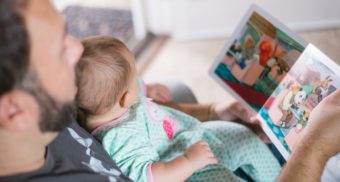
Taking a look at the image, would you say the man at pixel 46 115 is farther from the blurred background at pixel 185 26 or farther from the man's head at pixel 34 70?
the blurred background at pixel 185 26

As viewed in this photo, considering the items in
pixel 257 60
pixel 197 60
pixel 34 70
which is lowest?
pixel 197 60

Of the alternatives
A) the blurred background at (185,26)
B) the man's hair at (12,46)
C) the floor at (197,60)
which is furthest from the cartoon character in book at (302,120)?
the blurred background at (185,26)

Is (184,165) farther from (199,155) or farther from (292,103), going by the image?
(292,103)

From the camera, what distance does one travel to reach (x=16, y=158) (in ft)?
2.43

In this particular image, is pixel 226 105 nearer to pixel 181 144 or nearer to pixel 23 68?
pixel 181 144

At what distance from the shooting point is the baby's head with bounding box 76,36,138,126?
3.10ft

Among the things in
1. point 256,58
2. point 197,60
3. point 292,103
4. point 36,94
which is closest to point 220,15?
point 197,60

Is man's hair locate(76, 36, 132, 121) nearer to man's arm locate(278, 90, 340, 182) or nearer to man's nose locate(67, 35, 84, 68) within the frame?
man's nose locate(67, 35, 84, 68)

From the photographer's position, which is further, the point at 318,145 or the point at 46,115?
the point at 318,145

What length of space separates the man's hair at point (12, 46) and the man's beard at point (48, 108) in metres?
0.03

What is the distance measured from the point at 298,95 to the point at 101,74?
0.52 metres

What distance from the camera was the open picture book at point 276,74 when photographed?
103cm

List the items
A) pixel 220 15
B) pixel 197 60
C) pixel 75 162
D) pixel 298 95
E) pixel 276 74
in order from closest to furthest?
1. pixel 75 162
2. pixel 298 95
3. pixel 276 74
4. pixel 197 60
5. pixel 220 15

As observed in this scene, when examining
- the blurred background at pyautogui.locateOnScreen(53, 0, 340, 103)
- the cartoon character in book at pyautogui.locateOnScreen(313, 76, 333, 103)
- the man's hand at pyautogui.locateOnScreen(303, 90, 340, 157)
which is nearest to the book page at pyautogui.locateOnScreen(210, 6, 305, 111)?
the cartoon character in book at pyautogui.locateOnScreen(313, 76, 333, 103)
